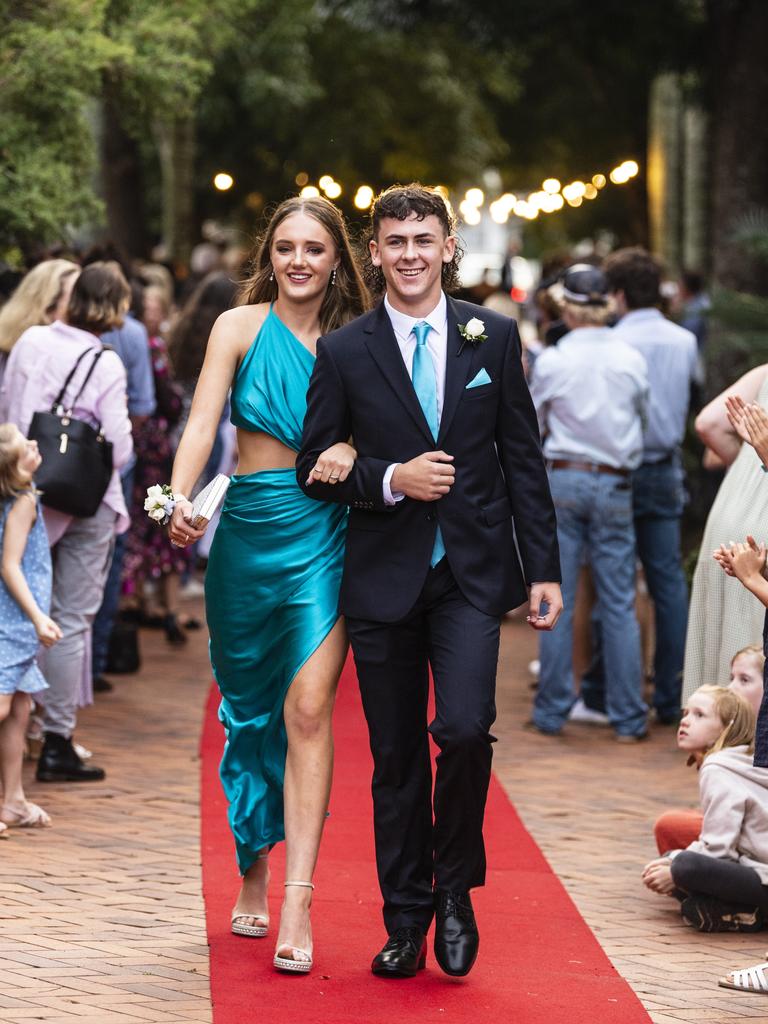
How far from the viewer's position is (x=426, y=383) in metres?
5.22

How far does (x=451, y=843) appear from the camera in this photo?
5.17m

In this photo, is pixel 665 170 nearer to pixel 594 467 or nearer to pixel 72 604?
pixel 594 467

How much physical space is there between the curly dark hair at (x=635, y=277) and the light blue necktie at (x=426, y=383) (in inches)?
183

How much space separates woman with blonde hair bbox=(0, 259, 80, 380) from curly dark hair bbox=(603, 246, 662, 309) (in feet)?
9.81

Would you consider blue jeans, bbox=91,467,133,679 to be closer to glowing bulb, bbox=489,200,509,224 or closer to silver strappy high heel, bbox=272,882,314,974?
silver strappy high heel, bbox=272,882,314,974

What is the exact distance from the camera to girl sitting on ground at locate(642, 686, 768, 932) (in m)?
6.02

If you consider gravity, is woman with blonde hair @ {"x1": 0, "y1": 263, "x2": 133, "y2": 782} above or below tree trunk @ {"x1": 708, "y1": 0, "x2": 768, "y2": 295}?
below

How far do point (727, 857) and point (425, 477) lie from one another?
193cm

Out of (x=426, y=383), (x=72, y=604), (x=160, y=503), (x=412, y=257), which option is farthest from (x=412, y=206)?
(x=72, y=604)

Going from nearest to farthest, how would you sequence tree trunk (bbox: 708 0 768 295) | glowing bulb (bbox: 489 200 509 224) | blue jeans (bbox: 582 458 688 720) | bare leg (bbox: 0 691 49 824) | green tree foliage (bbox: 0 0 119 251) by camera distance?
bare leg (bbox: 0 691 49 824) < green tree foliage (bbox: 0 0 119 251) < blue jeans (bbox: 582 458 688 720) < tree trunk (bbox: 708 0 768 295) < glowing bulb (bbox: 489 200 509 224)

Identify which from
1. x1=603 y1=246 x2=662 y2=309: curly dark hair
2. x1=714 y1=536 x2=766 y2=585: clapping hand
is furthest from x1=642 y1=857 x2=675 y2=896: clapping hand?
x1=603 y1=246 x2=662 y2=309: curly dark hair

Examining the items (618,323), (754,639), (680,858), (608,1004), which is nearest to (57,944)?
(608,1004)

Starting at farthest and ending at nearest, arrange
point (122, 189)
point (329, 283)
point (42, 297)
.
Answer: point (122, 189), point (42, 297), point (329, 283)

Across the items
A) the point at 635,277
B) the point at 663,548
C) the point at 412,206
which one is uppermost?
the point at 635,277
